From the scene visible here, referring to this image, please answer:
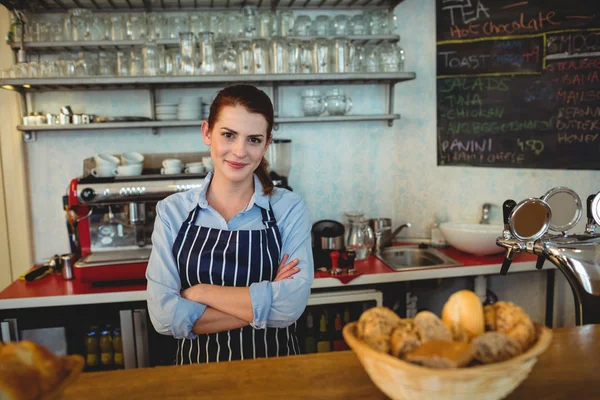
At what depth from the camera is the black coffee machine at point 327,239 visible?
303cm

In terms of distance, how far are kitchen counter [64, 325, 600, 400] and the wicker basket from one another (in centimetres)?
19

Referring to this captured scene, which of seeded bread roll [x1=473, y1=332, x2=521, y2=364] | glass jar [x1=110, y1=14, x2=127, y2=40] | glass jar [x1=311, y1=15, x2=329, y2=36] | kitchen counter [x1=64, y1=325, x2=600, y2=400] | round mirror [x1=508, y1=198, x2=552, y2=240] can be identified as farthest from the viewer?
glass jar [x1=311, y1=15, x2=329, y2=36]

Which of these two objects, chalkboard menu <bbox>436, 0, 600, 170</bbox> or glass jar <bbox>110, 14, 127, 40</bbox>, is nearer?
chalkboard menu <bbox>436, 0, 600, 170</bbox>

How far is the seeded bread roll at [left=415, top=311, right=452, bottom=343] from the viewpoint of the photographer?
89 centimetres

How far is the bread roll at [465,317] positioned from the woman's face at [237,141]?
0.90m

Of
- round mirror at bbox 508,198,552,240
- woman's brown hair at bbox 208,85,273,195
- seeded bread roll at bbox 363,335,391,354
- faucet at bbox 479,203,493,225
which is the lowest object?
faucet at bbox 479,203,493,225

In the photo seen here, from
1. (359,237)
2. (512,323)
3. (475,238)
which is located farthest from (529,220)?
(359,237)

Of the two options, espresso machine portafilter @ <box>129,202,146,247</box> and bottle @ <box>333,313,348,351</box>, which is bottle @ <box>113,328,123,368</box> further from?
bottle @ <box>333,313,348,351</box>

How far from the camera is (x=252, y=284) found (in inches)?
64.5

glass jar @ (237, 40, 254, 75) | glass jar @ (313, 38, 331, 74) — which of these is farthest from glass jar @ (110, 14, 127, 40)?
glass jar @ (313, 38, 331, 74)

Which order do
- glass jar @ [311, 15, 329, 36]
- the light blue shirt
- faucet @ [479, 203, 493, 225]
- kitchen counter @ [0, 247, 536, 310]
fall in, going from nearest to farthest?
the light blue shirt
kitchen counter @ [0, 247, 536, 310]
glass jar @ [311, 15, 329, 36]
faucet @ [479, 203, 493, 225]

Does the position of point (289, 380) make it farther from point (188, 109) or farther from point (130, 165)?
point (188, 109)

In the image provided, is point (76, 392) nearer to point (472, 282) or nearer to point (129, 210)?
point (129, 210)

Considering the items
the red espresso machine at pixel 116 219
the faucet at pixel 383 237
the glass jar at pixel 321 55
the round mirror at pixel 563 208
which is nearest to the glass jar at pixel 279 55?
the glass jar at pixel 321 55
